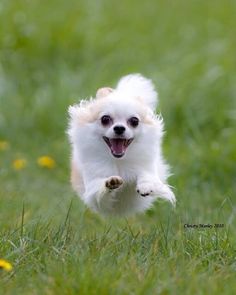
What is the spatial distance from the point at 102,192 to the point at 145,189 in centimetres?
28

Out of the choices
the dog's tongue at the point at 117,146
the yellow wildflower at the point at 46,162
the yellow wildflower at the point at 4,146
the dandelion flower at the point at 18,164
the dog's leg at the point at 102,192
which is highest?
the yellow wildflower at the point at 4,146

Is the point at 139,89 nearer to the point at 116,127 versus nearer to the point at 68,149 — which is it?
the point at 116,127

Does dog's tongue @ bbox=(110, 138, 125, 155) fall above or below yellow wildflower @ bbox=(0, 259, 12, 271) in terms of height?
above

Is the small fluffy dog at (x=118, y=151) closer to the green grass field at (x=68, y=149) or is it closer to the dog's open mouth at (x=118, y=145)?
the dog's open mouth at (x=118, y=145)

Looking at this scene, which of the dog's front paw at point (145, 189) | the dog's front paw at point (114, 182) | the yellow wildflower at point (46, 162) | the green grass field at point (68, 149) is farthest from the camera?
the yellow wildflower at point (46, 162)

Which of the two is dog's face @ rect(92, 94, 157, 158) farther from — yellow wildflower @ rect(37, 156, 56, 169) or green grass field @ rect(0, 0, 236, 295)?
yellow wildflower @ rect(37, 156, 56, 169)

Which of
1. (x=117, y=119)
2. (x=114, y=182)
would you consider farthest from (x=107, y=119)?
(x=114, y=182)

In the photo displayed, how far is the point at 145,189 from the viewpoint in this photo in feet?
19.1

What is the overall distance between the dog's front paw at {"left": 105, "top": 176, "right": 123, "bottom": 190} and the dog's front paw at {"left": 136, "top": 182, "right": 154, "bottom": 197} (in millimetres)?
163

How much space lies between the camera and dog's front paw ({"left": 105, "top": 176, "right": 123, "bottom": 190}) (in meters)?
5.71

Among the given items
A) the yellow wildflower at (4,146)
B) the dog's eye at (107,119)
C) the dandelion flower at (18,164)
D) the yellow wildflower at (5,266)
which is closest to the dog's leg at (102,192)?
the dog's eye at (107,119)

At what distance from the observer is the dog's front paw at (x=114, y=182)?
18.7 feet

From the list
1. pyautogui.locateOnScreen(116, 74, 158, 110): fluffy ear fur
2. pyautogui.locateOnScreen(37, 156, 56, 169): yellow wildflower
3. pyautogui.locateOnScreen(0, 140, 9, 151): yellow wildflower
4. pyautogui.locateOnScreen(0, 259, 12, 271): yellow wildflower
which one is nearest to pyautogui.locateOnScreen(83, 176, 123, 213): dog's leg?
pyautogui.locateOnScreen(116, 74, 158, 110): fluffy ear fur

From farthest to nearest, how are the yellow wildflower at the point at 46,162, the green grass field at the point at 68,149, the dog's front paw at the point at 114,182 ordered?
the yellow wildflower at the point at 46,162
the dog's front paw at the point at 114,182
the green grass field at the point at 68,149
